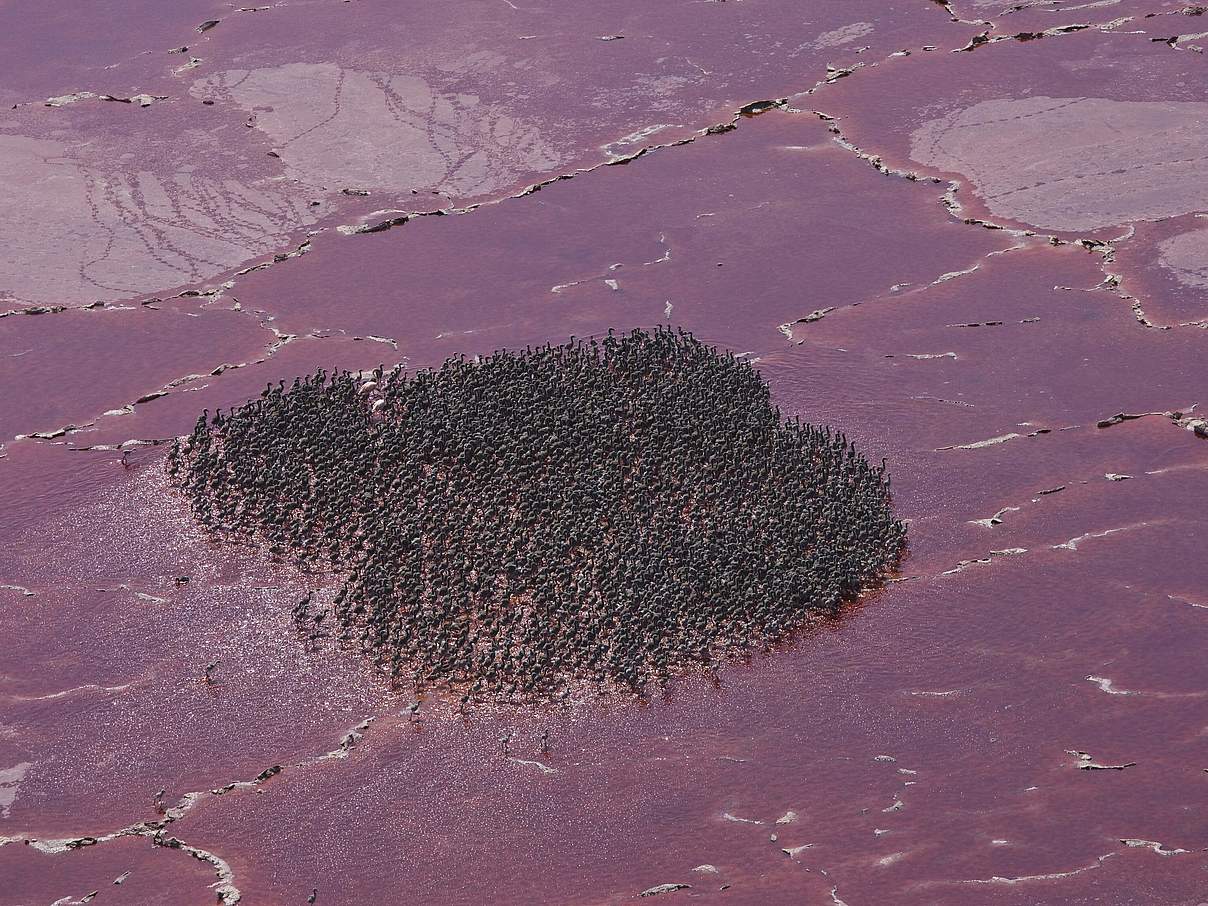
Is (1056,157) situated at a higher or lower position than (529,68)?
lower

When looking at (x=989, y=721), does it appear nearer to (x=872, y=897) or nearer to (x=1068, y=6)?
(x=872, y=897)

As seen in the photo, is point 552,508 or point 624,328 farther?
point 624,328

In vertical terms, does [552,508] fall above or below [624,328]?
below

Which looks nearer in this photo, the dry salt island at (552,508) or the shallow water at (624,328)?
the shallow water at (624,328)

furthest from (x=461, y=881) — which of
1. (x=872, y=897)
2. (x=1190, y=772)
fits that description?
(x=1190, y=772)
